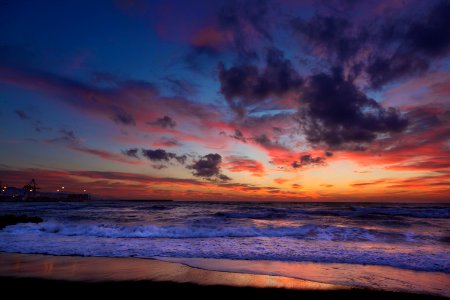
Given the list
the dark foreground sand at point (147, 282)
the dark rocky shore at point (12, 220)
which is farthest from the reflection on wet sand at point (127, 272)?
the dark rocky shore at point (12, 220)

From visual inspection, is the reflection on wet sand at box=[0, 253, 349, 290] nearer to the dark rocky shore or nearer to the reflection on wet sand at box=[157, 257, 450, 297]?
the reflection on wet sand at box=[157, 257, 450, 297]

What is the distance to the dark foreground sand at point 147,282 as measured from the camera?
693 centimetres

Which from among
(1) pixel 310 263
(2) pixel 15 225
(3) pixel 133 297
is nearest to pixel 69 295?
(3) pixel 133 297

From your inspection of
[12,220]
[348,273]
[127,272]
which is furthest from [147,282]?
[12,220]

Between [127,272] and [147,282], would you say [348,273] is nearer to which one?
[147,282]

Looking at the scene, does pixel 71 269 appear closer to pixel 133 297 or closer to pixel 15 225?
pixel 133 297

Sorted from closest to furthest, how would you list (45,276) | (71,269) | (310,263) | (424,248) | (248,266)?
(45,276), (71,269), (248,266), (310,263), (424,248)

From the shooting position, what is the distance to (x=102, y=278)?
8125 mm

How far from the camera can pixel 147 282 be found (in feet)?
25.6

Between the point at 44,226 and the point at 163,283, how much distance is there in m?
15.5

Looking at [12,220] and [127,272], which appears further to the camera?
[12,220]

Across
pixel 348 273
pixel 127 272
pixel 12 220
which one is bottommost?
pixel 127 272

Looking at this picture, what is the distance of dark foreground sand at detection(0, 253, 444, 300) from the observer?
693 cm

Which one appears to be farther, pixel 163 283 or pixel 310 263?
pixel 310 263
